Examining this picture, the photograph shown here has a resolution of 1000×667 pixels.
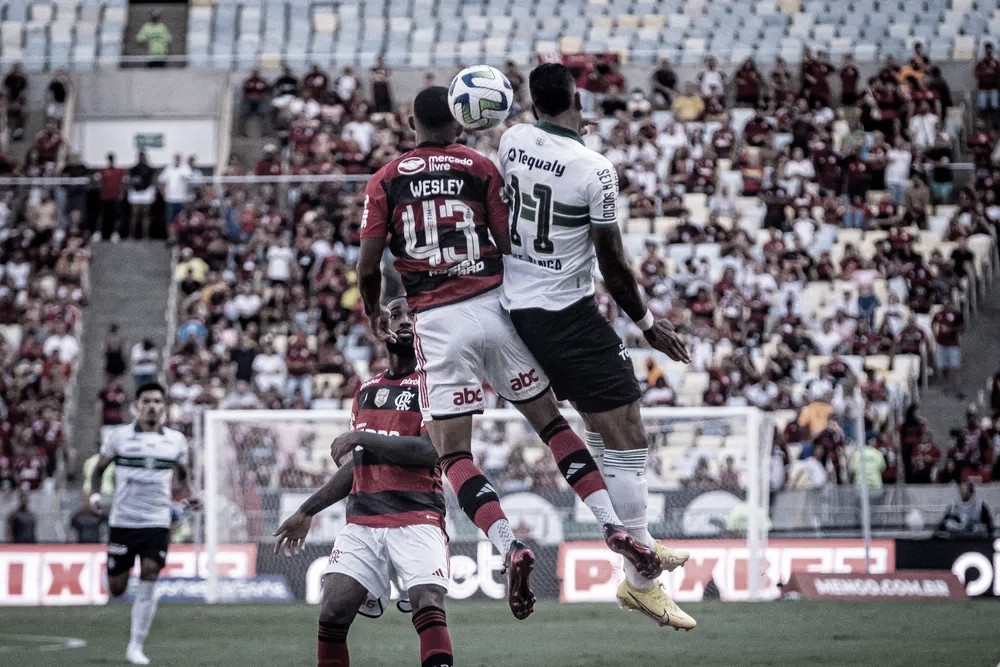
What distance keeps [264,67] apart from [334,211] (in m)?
7.22

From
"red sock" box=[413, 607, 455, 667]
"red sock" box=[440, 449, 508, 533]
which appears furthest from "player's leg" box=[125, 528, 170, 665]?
"red sock" box=[440, 449, 508, 533]

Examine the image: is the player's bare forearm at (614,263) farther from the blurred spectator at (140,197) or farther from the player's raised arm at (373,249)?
the blurred spectator at (140,197)

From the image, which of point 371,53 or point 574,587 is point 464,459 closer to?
point 574,587

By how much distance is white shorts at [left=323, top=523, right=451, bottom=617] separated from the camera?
973cm

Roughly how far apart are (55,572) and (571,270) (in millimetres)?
15215

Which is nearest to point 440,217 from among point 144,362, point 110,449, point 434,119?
point 434,119

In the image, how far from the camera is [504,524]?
922cm

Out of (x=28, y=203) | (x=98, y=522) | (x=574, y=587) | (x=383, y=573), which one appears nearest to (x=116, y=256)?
(x=28, y=203)

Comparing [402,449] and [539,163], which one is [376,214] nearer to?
[539,163]

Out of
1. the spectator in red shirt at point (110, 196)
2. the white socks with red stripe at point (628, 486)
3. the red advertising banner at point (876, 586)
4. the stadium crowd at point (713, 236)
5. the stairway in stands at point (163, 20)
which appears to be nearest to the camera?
the white socks with red stripe at point (628, 486)

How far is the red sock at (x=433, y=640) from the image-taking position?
935 centimetres

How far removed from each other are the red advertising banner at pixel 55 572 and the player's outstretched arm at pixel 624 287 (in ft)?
47.0

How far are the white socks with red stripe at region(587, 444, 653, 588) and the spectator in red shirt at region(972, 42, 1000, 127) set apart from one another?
87.2 ft

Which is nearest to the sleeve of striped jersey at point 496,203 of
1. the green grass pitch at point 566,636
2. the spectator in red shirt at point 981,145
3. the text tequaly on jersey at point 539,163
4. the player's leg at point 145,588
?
the text tequaly on jersey at point 539,163
